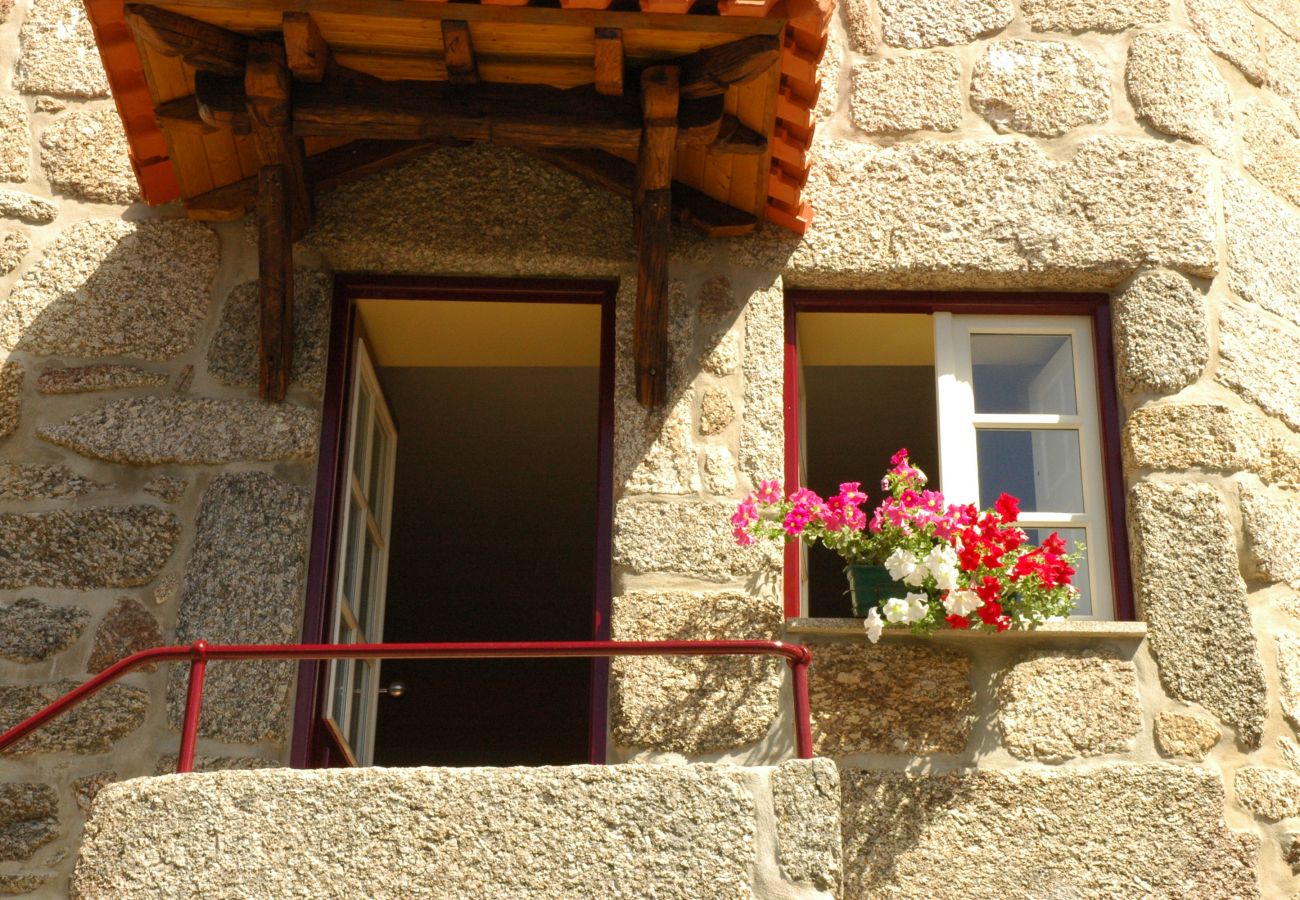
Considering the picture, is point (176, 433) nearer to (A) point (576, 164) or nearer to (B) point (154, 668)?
(B) point (154, 668)

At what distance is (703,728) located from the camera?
4.20 meters

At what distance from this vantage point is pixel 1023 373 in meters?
4.80

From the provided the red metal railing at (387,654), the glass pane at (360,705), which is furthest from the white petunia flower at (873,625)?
the glass pane at (360,705)

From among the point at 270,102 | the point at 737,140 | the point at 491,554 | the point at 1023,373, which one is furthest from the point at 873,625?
the point at 491,554

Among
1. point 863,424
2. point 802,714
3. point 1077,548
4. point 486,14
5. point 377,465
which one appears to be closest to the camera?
point 802,714

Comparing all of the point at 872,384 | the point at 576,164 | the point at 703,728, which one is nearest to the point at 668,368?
the point at 576,164

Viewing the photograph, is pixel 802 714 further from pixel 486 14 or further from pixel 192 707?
pixel 486 14

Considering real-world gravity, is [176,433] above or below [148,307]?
below

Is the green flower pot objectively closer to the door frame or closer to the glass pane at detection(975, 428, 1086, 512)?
the glass pane at detection(975, 428, 1086, 512)

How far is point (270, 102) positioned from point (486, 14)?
60 cm

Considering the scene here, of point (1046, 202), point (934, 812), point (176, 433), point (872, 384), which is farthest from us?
point (872, 384)

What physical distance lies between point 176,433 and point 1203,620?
9.11ft

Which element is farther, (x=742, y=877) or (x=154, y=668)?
(x=154, y=668)

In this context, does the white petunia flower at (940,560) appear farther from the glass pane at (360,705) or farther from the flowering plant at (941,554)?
the glass pane at (360,705)
